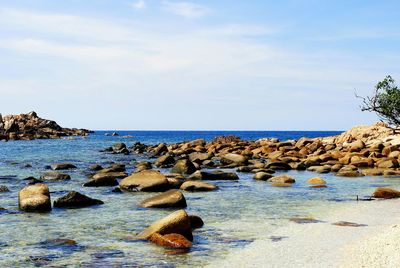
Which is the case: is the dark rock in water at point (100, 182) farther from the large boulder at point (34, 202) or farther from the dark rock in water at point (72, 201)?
the large boulder at point (34, 202)

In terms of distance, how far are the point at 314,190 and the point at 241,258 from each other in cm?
1321

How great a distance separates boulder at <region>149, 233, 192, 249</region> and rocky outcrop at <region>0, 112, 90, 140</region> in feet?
329

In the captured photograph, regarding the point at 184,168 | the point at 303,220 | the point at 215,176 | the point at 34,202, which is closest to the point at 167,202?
the point at 34,202

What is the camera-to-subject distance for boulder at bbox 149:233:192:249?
11.3 meters

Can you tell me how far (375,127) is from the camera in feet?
184

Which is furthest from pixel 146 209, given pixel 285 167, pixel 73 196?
pixel 285 167

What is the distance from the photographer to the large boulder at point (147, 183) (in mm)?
21688

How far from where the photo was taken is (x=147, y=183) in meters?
21.8

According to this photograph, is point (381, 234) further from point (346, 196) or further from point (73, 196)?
point (73, 196)

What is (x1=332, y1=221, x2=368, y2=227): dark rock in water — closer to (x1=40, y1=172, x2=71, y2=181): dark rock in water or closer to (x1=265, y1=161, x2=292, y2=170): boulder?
(x1=40, y1=172, x2=71, y2=181): dark rock in water

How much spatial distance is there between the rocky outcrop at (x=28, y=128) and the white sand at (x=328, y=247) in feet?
330

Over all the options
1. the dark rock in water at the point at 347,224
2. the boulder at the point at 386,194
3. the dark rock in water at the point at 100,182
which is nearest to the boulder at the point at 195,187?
the dark rock in water at the point at 100,182

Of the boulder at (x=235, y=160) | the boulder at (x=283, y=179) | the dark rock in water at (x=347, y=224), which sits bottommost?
the dark rock in water at (x=347, y=224)

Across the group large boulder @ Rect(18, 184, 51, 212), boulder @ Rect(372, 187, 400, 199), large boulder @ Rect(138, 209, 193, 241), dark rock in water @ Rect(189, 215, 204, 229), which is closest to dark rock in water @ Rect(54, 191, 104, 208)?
large boulder @ Rect(18, 184, 51, 212)
